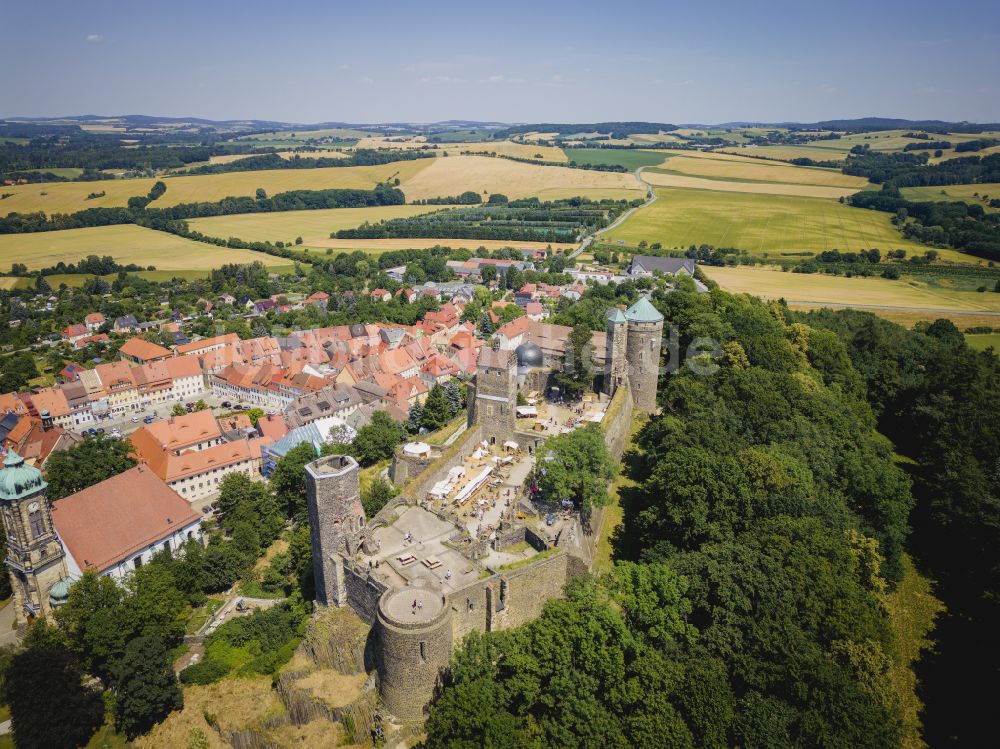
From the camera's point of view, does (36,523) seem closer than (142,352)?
Yes

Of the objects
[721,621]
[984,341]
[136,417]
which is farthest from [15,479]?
[984,341]

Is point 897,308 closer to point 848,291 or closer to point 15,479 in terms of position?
point 848,291

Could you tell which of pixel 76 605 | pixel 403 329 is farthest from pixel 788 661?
pixel 403 329

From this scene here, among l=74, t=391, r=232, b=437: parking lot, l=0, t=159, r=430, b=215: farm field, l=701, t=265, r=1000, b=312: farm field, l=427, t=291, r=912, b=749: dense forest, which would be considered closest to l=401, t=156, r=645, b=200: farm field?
l=0, t=159, r=430, b=215: farm field

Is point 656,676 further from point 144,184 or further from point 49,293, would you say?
point 144,184

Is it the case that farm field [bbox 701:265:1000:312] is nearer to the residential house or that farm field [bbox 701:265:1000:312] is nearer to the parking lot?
the parking lot

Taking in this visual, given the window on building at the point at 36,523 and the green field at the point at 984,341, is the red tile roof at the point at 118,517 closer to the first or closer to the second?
the window on building at the point at 36,523
